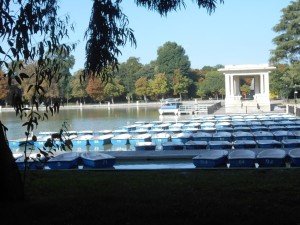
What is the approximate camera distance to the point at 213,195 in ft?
18.8

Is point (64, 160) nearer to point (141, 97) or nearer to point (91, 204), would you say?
point (91, 204)

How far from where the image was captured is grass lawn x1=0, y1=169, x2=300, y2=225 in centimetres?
441

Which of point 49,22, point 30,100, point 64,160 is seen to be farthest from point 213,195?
point 64,160

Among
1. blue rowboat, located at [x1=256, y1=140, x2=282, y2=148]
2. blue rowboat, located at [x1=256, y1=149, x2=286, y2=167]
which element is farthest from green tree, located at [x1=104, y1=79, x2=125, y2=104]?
blue rowboat, located at [x1=256, y1=149, x2=286, y2=167]

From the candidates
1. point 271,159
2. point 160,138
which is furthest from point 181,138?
point 271,159

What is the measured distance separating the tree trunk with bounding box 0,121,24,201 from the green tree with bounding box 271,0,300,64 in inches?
1739

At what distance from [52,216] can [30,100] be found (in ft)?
4.57

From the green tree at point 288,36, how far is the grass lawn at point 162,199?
1607 inches

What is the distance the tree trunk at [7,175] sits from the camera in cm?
505

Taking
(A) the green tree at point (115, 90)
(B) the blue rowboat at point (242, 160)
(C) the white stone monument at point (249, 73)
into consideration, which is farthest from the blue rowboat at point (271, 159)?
(A) the green tree at point (115, 90)

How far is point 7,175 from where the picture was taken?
5.07 metres

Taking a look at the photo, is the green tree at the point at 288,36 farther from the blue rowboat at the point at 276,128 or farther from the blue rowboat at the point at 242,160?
the blue rowboat at the point at 242,160

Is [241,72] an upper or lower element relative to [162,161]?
upper

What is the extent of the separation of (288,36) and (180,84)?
31.9m
